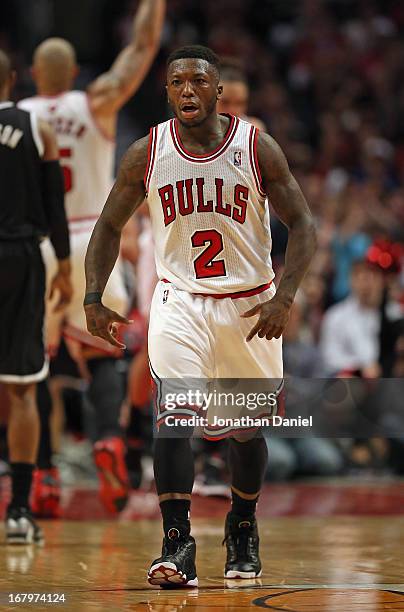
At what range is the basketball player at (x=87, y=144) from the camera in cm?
714

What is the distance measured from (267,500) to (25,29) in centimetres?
876

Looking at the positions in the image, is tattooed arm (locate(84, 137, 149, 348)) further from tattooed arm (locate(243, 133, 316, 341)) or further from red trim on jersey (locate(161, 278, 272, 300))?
tattooed arm (locate(243, 133, 316, 341))

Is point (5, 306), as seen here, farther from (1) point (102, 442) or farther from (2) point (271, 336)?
(2) point (271, 336)

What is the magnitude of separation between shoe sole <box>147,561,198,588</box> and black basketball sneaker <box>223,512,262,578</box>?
32 cm

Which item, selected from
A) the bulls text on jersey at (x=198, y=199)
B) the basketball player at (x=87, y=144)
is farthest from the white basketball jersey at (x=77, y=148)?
the bulls text on jersey at (x=198, y=199)

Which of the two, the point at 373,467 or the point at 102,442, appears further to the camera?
the point at 373,467

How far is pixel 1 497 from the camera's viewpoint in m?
8.02

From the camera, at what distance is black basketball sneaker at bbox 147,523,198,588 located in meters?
4.35

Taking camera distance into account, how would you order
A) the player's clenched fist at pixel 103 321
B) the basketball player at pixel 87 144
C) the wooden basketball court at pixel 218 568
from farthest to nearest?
the basketball player at pixel 87 144, the player's clenched fist at pixel 103 321, the wooden basketball court at pixel 218 568

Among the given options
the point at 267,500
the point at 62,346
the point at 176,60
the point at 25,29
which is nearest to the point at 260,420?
the point at 176,60

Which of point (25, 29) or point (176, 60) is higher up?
point (25, 29)

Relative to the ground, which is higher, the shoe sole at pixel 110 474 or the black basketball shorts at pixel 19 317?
the black basketball shorts at pixel 19 317

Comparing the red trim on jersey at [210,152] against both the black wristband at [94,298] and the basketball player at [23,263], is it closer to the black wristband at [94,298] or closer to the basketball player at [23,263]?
the black wristband at [94,298]

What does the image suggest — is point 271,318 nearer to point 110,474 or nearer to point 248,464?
point 248,464
